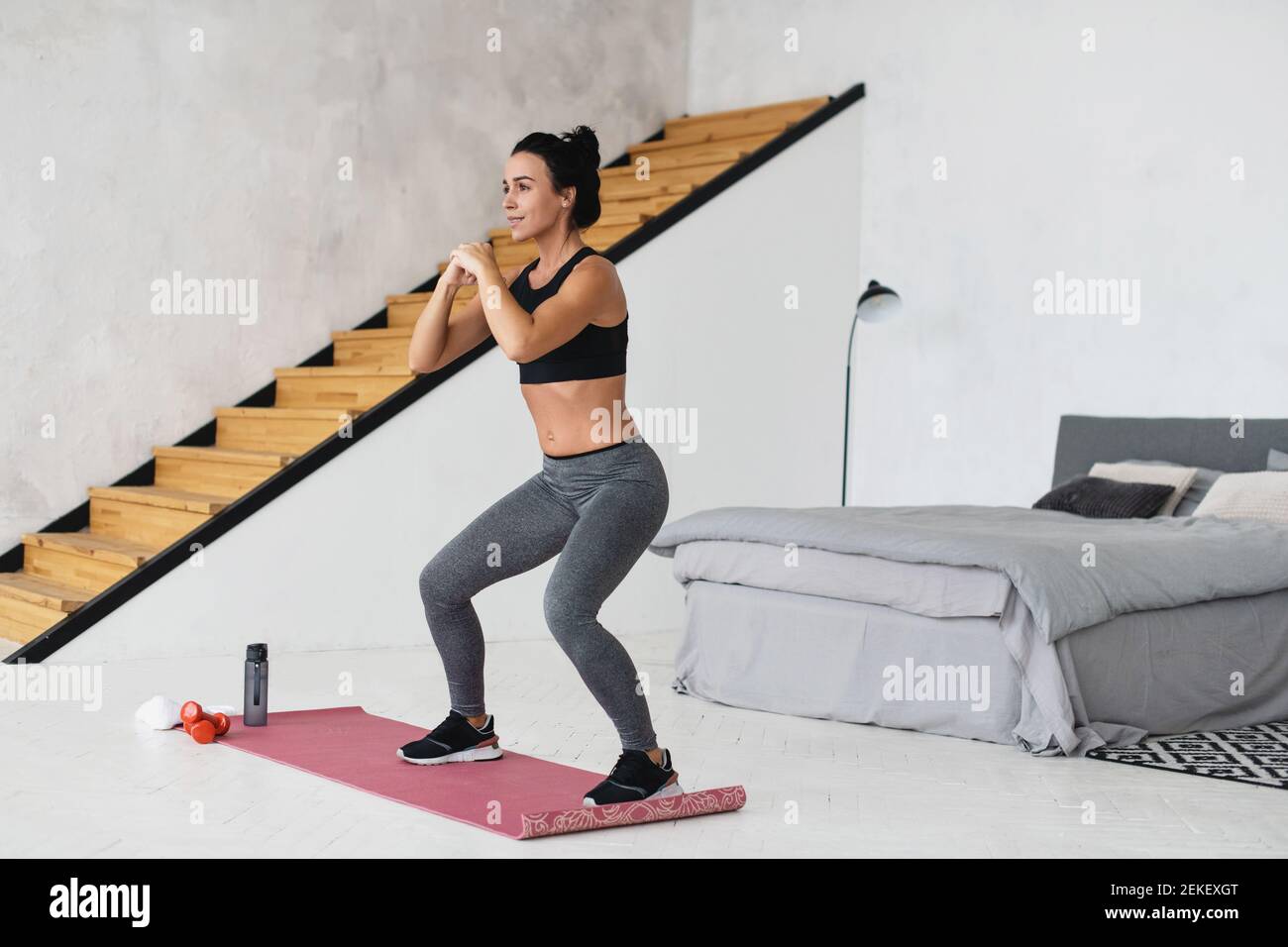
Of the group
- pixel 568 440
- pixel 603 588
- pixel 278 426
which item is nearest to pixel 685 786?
pixel 603 588

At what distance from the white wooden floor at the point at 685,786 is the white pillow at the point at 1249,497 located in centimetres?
163

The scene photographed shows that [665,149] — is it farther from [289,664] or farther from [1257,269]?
[289,664]

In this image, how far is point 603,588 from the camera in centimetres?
326

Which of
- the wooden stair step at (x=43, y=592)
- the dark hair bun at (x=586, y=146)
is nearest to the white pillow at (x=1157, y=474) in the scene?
the dark hair bun at (x=586, y=146)

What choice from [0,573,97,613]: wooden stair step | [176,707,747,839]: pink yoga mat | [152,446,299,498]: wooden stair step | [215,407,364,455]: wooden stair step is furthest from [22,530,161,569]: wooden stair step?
[176,707,747,839]: pink yoga mat

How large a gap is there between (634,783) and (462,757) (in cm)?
67

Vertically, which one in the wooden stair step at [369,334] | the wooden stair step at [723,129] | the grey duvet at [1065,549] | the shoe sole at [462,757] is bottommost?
the shoe sole at [462,757]

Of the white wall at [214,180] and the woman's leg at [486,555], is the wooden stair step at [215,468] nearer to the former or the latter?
the white wall at [214,180]

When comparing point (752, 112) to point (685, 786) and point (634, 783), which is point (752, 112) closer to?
point (685, 786)

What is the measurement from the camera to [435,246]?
739cm

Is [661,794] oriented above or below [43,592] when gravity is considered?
below

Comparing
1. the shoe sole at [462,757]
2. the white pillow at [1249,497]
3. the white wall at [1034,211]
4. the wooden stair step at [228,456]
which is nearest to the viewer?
the shoe sole at [462,757]

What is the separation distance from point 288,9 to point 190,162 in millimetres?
874

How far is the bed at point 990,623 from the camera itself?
419 cm
